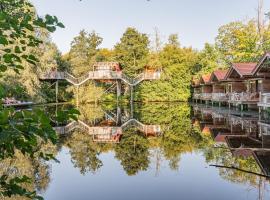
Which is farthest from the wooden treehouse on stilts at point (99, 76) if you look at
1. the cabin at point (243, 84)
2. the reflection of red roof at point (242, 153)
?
the reflection of red roof at point (242, 153)

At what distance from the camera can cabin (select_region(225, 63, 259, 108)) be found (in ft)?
92.9

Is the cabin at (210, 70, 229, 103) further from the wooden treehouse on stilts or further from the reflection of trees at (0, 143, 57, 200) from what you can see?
the reflection of trees at (0, 143, 57, 200)

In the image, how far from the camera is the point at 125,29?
53.0m

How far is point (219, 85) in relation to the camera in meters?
43.7

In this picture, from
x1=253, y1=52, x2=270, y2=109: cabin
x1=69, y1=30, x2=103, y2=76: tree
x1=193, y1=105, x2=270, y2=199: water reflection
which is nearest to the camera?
x1=193, y1=105, x2=270, y2=199: water reflection

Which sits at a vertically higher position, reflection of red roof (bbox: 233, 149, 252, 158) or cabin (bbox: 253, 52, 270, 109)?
cabin (bbox: 253, 52, 270, 109)

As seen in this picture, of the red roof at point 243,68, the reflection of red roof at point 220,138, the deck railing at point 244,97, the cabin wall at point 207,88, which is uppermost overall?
the red roof at point 243,68

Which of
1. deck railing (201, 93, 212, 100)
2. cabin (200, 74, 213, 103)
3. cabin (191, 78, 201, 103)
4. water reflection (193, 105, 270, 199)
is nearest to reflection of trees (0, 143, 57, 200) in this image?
water reflection (193, 105, 270, 199)

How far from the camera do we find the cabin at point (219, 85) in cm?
3654

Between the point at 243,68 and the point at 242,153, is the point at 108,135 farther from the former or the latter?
the point at 243,68

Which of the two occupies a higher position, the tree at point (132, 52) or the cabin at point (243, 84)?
the tree at point (132, 52)

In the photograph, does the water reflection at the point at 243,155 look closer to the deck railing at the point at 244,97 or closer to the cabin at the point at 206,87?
the deck railing at the point at 244,97

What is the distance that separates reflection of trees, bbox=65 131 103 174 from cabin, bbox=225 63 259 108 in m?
16.7

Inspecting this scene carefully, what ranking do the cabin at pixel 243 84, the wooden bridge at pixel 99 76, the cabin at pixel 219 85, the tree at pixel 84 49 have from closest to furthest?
the cabin at pixel 243 84, the cabin at pixel 219 85, the wooden bridge at pixel 99 76, the tree at pixel 84 49
